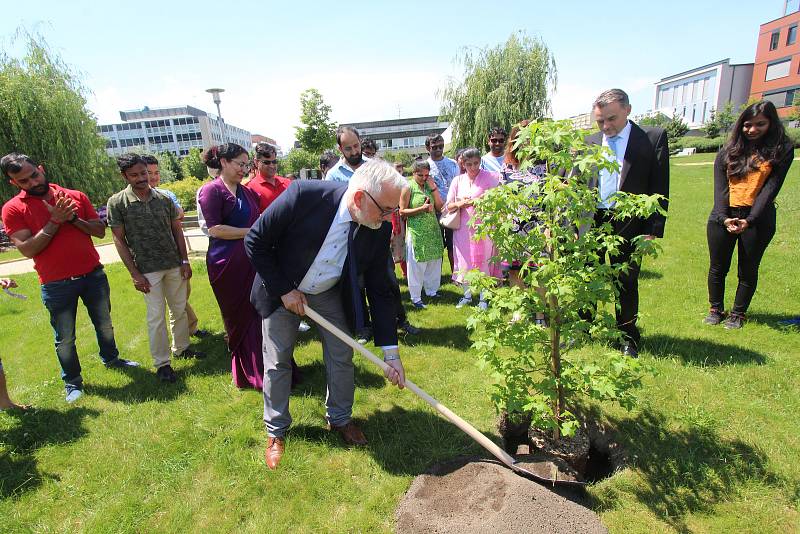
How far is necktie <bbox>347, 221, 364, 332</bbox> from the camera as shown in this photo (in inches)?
104

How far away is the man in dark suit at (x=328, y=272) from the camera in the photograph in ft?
8.22

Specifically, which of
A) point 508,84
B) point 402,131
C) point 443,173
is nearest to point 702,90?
point 402,131

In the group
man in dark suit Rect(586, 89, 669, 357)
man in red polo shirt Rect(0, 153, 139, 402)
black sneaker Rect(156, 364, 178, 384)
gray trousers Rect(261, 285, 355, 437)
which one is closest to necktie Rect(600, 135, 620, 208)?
man in dark suit Rect(586, 89, 669, 357)

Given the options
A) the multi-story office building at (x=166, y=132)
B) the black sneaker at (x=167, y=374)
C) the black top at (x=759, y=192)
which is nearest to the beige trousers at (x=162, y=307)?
the black sneaker at (x=167, y=374)

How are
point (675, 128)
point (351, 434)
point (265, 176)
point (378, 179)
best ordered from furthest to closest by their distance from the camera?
1. point (675, 128)
2. point (265, 176)
3. point (351, 434)
4. point (378, 179)

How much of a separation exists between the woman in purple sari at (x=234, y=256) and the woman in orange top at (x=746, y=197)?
471cm

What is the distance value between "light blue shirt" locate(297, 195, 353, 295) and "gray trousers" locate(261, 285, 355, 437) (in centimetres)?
12

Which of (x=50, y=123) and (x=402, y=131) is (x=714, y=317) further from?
(x=402, y=131)

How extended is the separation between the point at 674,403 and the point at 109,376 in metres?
5.21

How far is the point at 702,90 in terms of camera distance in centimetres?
6247

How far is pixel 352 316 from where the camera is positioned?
9.67 ft

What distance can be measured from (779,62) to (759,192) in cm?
6045

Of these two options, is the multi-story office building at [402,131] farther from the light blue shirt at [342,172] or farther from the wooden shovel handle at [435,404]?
the wooden shovel handle at [435,404]

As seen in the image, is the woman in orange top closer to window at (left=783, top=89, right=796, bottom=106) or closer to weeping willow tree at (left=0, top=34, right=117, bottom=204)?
weeping willow tree at (left=0, top=34, right=117, bottom=204)
